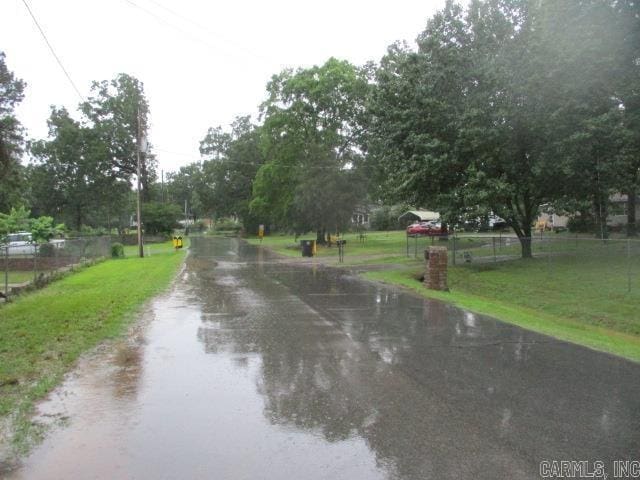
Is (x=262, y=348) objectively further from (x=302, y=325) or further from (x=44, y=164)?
(x=44, y=164)

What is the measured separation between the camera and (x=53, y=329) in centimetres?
992

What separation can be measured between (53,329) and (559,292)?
1371cm

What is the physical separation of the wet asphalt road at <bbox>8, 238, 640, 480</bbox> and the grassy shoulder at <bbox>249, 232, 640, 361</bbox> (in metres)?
2.07

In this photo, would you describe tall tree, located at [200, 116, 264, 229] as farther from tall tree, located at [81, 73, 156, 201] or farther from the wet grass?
the wet grass

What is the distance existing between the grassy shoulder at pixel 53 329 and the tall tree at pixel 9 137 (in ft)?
13.2

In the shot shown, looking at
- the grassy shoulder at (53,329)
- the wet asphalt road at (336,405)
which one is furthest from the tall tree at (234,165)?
the wet asphalt road at (336,405)

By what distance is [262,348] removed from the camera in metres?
8.20

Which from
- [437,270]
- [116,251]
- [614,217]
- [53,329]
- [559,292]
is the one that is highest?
[614,217]

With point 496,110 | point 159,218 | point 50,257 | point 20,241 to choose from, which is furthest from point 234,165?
point 496,110

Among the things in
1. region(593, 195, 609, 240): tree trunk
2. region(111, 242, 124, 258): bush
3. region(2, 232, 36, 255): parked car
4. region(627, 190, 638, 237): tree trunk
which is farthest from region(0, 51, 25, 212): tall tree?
region(627, 190, 638, 237): tree trunk

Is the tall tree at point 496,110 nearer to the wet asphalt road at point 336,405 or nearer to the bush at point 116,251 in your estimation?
the wet asphalt road at point 336,405

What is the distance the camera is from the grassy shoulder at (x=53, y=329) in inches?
240

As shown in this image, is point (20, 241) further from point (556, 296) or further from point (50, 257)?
point (556, 296)

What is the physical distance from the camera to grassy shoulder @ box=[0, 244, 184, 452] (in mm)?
6105
